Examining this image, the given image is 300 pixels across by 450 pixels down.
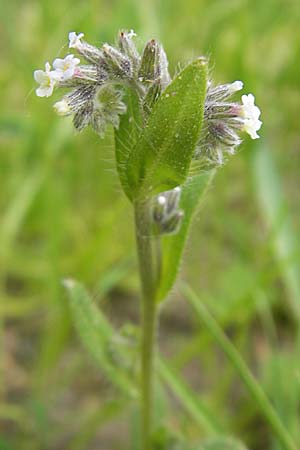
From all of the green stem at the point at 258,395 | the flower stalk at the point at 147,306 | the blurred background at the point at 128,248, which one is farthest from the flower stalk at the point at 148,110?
the blurred background at the point at 128,248

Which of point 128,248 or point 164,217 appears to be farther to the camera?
point 128,248

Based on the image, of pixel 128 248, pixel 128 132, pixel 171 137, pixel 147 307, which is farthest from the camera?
pixel 128 248

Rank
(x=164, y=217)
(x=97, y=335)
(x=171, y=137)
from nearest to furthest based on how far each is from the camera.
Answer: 1. (x=171, y=137)
2. (x=164, y=217)
3. (x=97, y=335)

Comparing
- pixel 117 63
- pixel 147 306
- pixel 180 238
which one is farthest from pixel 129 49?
pixel 147 306

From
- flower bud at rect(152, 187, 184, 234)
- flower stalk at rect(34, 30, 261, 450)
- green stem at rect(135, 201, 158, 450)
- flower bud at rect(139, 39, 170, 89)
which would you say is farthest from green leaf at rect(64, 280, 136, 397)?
flower bud at rect(139, 39, 170, 89)

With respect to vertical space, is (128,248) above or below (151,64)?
above

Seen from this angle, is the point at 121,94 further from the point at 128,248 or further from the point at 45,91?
the point at 128,248

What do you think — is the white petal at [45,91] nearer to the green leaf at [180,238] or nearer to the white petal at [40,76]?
the white petal at [40,76]

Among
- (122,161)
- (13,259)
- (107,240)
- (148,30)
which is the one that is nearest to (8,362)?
(13,259)
